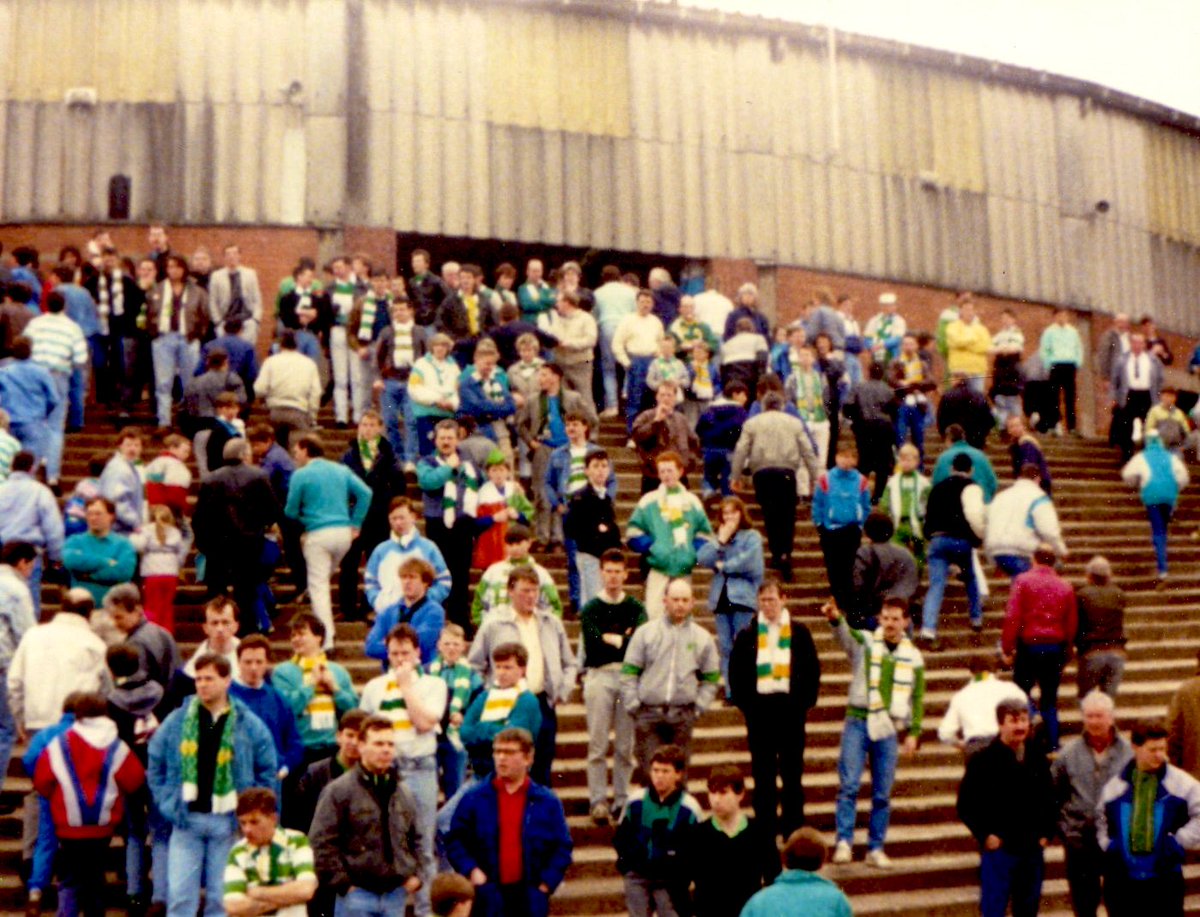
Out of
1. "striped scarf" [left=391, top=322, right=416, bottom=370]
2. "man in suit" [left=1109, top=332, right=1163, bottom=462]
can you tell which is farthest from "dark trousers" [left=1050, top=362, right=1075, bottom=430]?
"striped scarf" [left=391, top=322, right=416, bottom=370]

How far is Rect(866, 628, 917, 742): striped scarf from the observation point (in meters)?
13.1

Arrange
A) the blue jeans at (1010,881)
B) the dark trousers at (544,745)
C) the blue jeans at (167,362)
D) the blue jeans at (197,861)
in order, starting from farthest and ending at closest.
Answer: the blue jeans at (167,362)
the dark trousers at (544,745)
the blue jeans at (1010,881)
the blue jeans at (197,861)

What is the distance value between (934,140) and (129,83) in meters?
12.4

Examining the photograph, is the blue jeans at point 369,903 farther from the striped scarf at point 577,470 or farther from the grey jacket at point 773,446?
the grey jacket at point 773,446

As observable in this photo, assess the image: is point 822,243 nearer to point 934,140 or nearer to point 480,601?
point 934,140

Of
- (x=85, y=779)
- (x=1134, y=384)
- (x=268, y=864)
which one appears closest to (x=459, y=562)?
(x=85, y=779)

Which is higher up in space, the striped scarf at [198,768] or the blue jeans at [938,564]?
the blue jeans at [938,564]

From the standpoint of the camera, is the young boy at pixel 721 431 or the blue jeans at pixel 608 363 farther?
the blue jeans at pixel 608 363

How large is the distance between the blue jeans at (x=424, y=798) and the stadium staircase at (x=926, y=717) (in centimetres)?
107

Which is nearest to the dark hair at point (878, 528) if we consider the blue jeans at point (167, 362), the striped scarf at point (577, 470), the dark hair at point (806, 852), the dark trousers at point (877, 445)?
the striped scarf at point (577, 470)

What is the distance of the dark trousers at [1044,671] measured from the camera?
14781 mm

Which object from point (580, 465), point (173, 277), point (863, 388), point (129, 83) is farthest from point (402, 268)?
point (580, 465)

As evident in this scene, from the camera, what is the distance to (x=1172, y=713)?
1289 cm

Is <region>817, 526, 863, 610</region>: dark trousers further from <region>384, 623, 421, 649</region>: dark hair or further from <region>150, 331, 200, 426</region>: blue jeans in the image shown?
<region>150, 331, 200, 426</region>: blue jeans
